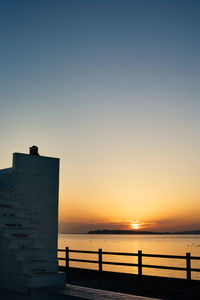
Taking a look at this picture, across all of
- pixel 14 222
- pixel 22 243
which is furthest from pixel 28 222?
pixel 22 243

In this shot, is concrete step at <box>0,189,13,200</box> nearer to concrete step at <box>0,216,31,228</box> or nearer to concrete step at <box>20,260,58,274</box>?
concrete step at <box>0,216,31,228</box>

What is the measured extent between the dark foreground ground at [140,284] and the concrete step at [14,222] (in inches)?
187

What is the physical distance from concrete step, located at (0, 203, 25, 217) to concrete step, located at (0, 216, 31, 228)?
0.07m

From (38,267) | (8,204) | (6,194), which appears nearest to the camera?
(38,267)

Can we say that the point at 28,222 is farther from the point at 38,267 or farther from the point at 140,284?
the point at 140,284

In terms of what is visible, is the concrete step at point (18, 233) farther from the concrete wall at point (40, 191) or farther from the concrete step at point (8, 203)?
the concrete wall at point (40, 191)

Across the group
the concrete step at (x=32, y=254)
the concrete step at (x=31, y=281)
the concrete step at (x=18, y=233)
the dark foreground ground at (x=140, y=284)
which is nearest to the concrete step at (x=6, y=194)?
the concrete step at (x=18, y=233)

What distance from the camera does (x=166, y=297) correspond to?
9602 millimetres

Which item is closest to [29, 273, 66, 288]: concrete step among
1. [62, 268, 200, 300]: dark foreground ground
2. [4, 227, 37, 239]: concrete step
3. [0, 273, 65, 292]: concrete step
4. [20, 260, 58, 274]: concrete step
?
[0, 273, 65, 292]: concrete step

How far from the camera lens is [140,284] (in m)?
11.7

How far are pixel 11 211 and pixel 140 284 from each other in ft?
21.8

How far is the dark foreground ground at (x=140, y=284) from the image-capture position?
1012 centimetres

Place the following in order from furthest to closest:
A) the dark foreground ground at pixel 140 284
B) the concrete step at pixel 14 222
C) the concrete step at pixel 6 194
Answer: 1. the dark foreground ground at pixel 140 284
2. the concrete step at pixel 6 194
3. the concrete step at pixel 14 222

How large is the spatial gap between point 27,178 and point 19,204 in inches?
30.3
